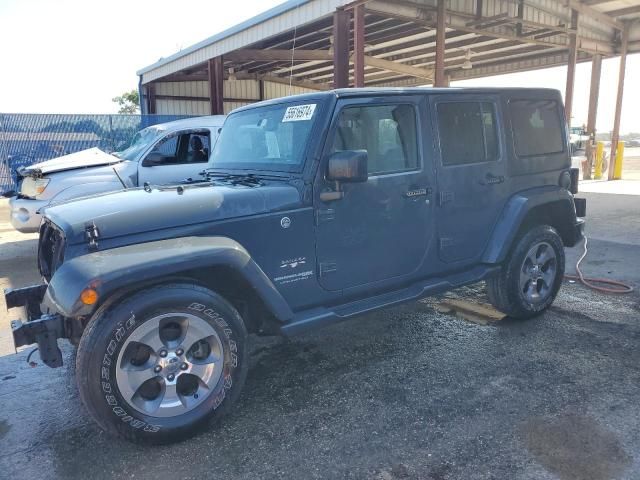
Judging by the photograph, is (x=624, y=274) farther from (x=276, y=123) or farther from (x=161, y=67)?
(x=161, y=67)

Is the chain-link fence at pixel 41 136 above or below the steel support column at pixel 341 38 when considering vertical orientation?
below

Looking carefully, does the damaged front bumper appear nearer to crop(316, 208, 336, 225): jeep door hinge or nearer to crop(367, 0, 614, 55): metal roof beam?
crop(316, 208, 336, 225): jeep door hinge

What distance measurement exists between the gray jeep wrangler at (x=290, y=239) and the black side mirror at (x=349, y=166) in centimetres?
1

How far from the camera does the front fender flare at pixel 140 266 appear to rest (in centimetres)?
236

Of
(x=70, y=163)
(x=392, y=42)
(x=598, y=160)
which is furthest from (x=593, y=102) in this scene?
(x=70, y=163)

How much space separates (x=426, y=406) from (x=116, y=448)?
5.90 feet

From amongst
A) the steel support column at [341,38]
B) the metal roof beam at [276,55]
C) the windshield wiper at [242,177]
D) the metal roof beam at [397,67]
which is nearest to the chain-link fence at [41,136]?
the metal roof beam at [276,55]

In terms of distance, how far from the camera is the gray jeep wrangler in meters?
2.52

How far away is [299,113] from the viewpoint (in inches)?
130

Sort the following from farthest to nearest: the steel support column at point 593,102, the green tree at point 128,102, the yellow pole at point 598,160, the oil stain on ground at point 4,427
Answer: the green tree at point 128,102, the yellow pole at point 598,160, the steel support column at point 593,102, the oil stain on ground at point 4,427

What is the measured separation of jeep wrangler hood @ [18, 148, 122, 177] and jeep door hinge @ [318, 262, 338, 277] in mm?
5473

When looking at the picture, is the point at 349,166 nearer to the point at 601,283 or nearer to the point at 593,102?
the point at 601,283

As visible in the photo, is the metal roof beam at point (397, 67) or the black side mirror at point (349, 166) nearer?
the black side mirror at point (349, 166)

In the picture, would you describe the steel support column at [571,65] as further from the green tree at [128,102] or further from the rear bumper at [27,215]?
the green tree at [128,102]
